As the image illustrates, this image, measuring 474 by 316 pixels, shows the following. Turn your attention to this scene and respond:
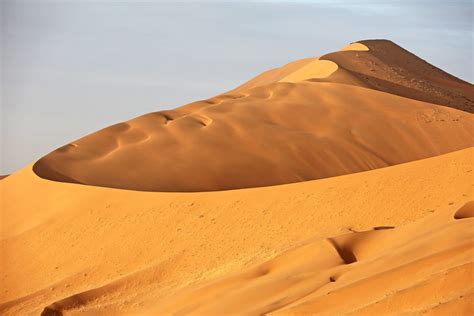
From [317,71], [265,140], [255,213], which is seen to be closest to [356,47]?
[317,71]

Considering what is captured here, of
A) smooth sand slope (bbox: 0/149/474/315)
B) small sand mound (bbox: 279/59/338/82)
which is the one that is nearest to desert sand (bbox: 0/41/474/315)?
smooth sand slope (bbox: 0/149/474/315)

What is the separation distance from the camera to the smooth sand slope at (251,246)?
8000mm

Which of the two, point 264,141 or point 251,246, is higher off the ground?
point 264,141

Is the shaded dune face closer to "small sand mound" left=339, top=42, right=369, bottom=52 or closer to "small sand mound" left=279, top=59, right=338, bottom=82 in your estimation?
"small sand mound" left=279, top=59, right=338, bottom=82

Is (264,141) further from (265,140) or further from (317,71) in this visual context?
(317,71)

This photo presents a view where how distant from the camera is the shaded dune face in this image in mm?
19641

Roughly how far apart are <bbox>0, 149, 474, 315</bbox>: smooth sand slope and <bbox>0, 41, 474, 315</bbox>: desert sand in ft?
0.11

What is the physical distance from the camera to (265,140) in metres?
22.3

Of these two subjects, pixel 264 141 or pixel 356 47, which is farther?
pixel 356 47

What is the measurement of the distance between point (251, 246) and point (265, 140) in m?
10.1

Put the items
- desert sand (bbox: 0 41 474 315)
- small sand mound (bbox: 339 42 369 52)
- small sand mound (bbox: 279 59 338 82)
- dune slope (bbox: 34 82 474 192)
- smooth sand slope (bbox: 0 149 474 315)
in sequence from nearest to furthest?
smooth sand slope (bbox: 0 149 474 315), desert sand (bbox: 0 41 474 315), dune slope (bbox: 34 82 474 192), small sand mound (bbox: 279 59 338 82), small sand mound (bbox: 339 42 369 52)

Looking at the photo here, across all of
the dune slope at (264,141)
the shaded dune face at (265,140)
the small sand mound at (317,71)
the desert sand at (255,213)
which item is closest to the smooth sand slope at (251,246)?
the desert sand at (255,213)

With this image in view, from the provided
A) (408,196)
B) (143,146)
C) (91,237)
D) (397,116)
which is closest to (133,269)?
(91,237)

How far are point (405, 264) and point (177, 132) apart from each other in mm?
14486
